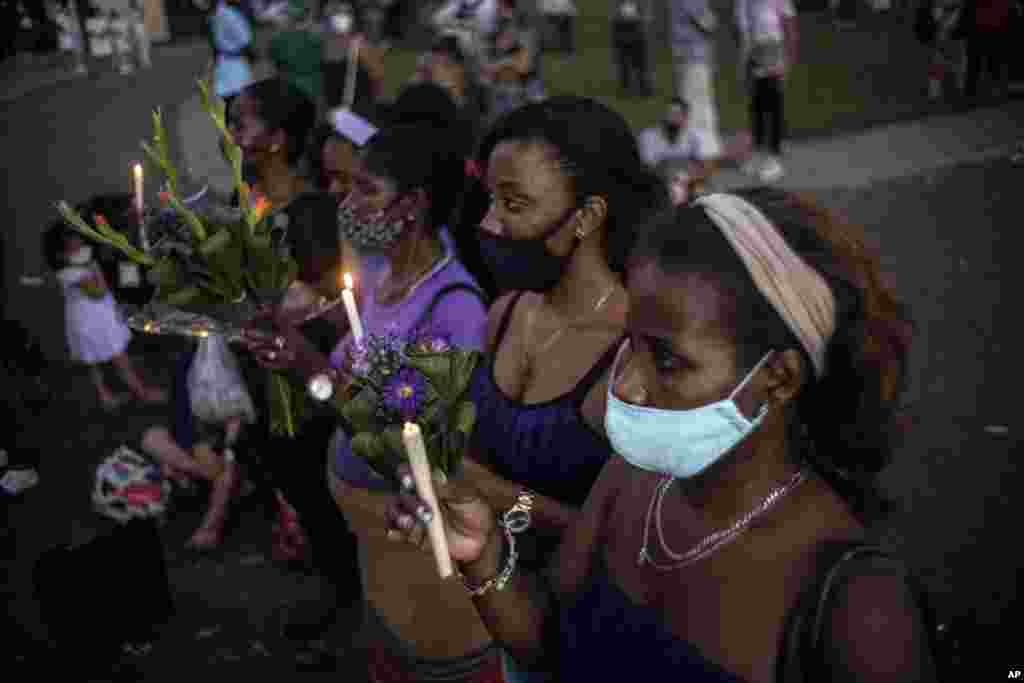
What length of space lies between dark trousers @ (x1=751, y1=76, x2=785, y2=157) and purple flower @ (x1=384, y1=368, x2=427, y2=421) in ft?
30.2

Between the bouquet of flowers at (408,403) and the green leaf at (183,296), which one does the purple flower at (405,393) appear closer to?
the bouquet of flowers at (408,403)

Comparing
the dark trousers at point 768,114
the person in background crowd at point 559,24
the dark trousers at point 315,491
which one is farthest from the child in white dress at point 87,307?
the person in background crowd at point 559,24

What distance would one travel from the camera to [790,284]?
1.64 meters

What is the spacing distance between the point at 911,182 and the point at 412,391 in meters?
9.35

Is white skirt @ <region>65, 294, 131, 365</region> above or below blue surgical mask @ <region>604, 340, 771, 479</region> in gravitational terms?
below

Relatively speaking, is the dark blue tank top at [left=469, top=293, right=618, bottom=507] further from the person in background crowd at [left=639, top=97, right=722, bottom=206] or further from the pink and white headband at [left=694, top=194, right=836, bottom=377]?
the person in background crowd at [left=639, top=97, right=722, bottom=206]

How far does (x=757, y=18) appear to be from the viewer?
9883 mm

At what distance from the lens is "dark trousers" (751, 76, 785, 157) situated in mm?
10320

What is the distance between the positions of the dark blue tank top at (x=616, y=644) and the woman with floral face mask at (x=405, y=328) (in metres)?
0.84

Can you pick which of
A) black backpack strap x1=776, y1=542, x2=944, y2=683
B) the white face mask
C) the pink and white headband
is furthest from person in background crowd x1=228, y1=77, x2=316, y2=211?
black backpack strap x1=776, y1=542, x2=944, y2=683

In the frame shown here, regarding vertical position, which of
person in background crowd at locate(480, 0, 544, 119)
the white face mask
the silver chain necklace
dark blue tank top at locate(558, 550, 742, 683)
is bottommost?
the white face mask

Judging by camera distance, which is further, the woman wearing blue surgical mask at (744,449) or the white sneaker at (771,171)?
the white sneaker at (771,171)

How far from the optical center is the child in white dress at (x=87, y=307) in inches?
259

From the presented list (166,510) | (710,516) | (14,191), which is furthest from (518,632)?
(14,191)
